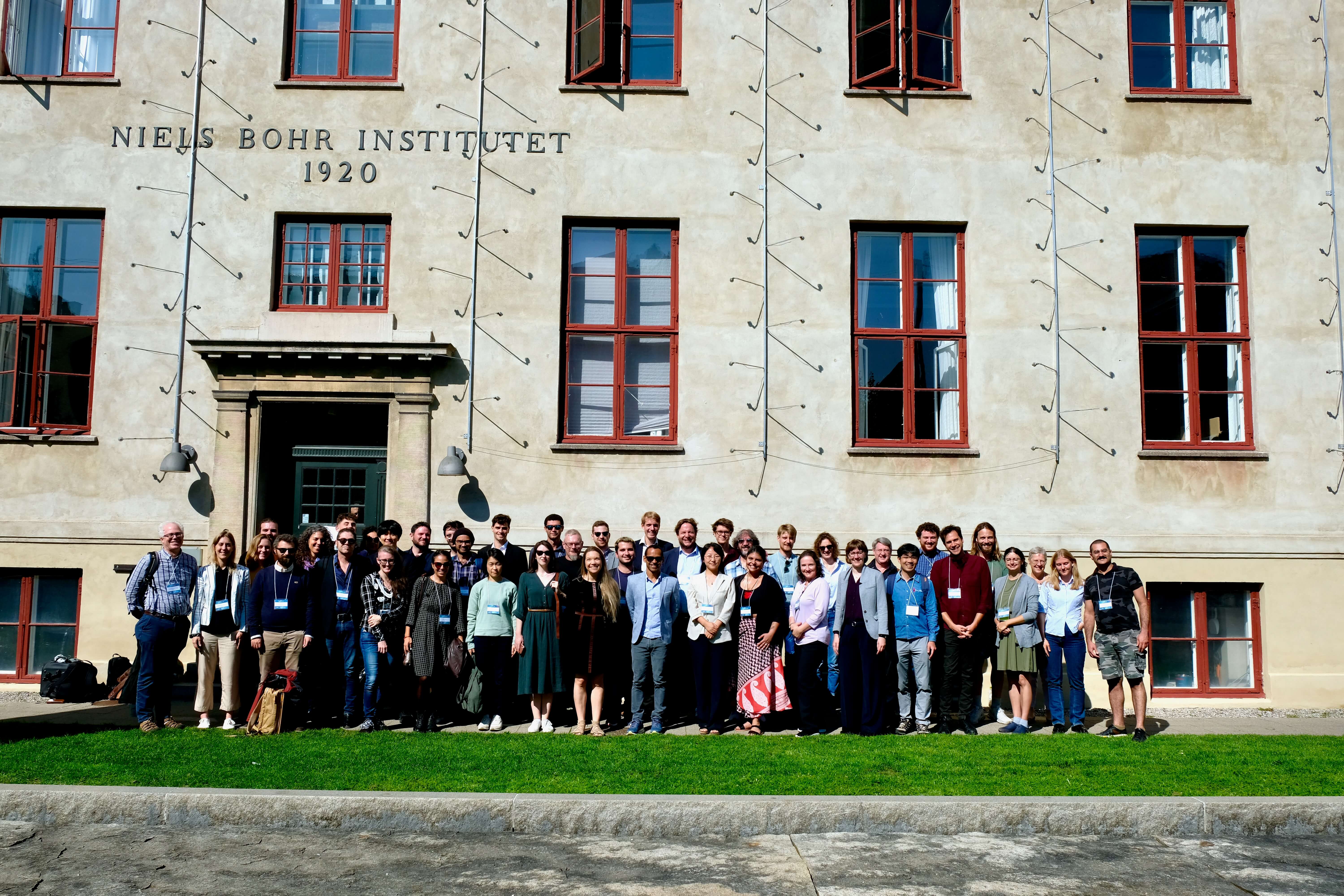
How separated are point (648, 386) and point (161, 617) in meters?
6.30

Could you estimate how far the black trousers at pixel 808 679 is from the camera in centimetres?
1181

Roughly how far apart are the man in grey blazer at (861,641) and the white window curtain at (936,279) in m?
4.55

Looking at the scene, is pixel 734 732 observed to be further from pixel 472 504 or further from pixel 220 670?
pixel 220 670

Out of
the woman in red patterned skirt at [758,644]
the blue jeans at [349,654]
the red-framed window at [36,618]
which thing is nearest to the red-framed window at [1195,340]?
the woman in red patterned skirt at [758,644]

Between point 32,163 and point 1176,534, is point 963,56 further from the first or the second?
point 32,163

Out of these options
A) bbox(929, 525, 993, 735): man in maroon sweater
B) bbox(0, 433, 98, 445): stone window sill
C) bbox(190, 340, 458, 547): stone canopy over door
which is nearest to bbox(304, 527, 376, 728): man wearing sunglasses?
bbox(190, 340, 458, 547): stone canopy over door

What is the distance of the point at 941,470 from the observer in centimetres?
1521

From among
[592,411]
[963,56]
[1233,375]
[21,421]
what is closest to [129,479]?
[21,421]

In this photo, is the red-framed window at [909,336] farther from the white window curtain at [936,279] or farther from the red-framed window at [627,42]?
the red-framed window at [627,42]

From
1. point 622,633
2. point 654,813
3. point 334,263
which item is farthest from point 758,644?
point 334,263

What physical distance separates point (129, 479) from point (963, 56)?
38.2 feet

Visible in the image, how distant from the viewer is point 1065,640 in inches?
489

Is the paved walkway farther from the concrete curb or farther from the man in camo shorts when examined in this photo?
the concrete curb

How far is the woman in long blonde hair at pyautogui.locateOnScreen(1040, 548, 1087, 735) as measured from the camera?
40.7 ft
